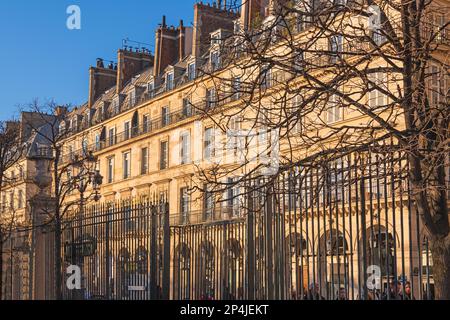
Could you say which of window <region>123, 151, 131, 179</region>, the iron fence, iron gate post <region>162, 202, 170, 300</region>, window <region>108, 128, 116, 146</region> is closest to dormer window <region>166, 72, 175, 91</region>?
window <region>123, 151, 131, 179</region>

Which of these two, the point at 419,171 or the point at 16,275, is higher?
the point at 419,171

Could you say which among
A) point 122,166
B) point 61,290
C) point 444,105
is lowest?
point 61,290

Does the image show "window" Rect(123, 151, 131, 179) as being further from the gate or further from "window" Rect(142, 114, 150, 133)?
the gate

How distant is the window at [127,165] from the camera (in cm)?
5556

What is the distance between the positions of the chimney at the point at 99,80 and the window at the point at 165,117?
15569 mm

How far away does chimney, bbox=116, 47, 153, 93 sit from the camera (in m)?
60.3

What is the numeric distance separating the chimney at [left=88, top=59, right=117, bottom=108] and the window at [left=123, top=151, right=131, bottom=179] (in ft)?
35.8

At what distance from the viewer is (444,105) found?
7.62m

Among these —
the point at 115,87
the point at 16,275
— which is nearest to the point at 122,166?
the point at 115,87

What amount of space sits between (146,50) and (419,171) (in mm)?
56320

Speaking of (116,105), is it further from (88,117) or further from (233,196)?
(233,196)

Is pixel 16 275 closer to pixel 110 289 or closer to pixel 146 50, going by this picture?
pixel 110 289

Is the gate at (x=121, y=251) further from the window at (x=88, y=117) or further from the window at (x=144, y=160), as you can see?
the window at (x=88, y=117)
